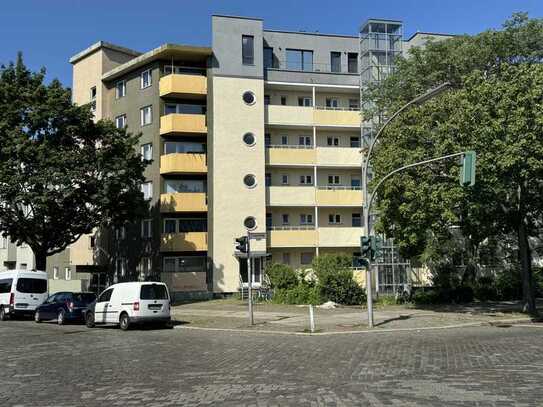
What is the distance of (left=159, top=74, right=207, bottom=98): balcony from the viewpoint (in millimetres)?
39469

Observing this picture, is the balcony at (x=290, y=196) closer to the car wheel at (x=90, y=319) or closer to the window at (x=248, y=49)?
the window at (x=248, y=49)

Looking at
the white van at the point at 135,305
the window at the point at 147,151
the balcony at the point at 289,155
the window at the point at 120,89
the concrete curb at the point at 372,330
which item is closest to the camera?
the concrete curb at the point at 372,330

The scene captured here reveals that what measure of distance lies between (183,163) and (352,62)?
16.3 meters

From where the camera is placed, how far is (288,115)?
139ft

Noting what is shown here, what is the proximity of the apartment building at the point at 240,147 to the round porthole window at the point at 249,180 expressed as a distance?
0.08 m

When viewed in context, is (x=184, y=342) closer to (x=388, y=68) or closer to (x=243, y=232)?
(x=243, y=232)

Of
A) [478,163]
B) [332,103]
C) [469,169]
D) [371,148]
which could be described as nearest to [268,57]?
[332,103]

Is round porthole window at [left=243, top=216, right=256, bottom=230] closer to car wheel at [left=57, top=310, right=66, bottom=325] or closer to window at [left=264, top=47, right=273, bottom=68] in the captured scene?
window at [left=264, top=47, right=273, bottom=68]

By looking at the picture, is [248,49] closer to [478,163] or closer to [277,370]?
[478,163]

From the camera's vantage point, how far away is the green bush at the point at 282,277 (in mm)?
34469

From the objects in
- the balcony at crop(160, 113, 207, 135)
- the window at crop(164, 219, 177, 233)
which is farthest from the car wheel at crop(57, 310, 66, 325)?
the balcony at crop(160, 113, 207, 135)

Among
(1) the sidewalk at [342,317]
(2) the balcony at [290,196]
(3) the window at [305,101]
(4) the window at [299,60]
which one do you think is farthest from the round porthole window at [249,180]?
(1) the sidewalk at [342,317]

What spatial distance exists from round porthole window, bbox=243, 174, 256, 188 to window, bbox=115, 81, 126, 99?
11641mm

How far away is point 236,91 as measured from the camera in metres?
40.6
